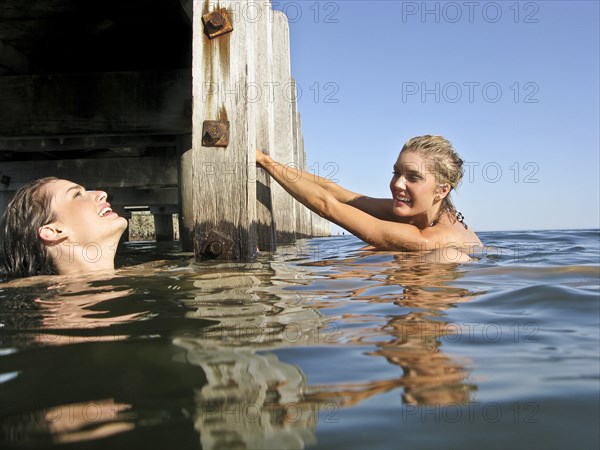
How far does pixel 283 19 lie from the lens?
21.6ft

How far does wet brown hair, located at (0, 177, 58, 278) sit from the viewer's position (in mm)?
3803

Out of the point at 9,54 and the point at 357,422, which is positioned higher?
the point at 9,54

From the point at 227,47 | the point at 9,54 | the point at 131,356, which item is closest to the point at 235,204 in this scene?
the point at 227,47

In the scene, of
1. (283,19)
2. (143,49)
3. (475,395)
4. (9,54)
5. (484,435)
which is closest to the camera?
(484,435)

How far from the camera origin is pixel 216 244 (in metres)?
4.04

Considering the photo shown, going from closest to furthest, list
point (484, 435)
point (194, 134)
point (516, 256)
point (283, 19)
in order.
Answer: point (484, 435) < point (194, 134) < point (516, 256) < point (283, 19)

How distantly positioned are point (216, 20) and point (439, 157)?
88.4 inches

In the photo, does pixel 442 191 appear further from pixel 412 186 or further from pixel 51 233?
pixel 51 233

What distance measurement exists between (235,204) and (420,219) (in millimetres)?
1979

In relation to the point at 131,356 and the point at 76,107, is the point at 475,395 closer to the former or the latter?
the point at 131,356

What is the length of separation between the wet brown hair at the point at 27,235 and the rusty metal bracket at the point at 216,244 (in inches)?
37.4

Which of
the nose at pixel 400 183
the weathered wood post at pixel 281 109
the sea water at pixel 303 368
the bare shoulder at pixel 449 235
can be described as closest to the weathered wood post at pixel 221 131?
the sea water at pixel 303 368

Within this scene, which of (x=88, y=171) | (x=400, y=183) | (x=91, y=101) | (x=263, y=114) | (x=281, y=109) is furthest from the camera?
(x=88, y=171)

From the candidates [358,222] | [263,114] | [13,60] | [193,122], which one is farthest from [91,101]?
[358,222]
